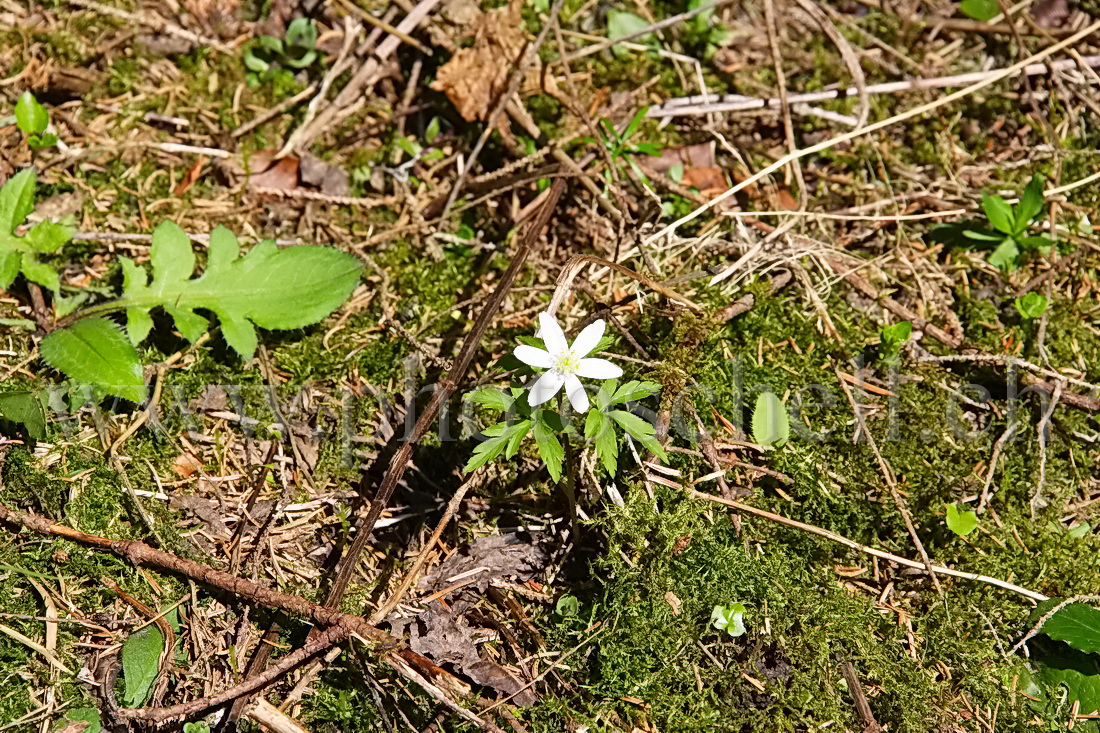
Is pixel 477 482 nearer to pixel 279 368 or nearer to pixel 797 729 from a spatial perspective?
pixel 279 368

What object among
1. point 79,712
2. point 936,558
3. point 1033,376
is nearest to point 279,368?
point 79,712

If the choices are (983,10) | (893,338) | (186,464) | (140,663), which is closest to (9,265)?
(186,464)

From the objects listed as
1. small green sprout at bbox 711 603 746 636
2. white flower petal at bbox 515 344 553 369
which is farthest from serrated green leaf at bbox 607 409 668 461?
small green sprout at bbox 711 603 746 636

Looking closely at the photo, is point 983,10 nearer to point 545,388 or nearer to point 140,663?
point 545,388

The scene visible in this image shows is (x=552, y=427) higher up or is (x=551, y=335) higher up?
(x=551, y=335)

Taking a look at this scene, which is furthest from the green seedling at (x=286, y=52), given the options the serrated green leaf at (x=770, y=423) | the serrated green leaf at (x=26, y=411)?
the serrated green leaf at (x=770, y=423)
